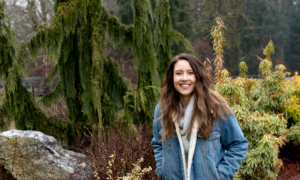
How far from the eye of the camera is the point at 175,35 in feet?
12.5

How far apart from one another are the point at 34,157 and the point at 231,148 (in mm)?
2834

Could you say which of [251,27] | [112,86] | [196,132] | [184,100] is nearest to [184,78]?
[184,100]

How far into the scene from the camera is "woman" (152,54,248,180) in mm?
1620

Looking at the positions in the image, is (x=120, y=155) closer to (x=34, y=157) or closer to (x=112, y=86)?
(x=34, y=157)

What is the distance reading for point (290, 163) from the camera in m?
4.81

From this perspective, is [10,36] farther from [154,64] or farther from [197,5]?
[197,5]

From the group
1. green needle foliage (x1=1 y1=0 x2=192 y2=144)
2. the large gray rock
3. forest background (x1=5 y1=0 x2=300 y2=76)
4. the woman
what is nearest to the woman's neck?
the woman

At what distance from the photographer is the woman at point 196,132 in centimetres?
162

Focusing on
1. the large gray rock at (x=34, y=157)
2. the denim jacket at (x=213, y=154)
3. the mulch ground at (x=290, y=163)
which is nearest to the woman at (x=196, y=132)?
the denim jacket at (x=213, y=154)

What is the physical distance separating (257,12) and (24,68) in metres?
32.8

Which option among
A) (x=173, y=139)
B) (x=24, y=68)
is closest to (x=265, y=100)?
(x=173, y=139)

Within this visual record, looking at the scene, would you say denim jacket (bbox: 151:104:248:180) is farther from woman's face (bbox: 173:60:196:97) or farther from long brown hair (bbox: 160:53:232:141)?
woman's face (bbox: 173:60:196:97)

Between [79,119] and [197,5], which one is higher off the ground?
[197,5]

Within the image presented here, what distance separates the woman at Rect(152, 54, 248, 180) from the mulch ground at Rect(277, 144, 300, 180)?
3.34 metres
